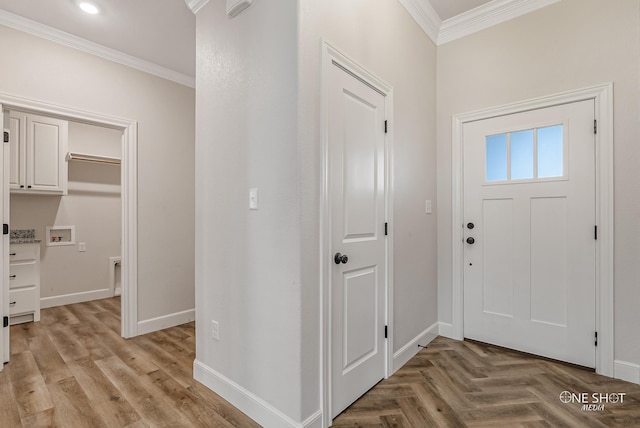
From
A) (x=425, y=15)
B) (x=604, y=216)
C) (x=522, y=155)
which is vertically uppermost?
(x=425, y=15)

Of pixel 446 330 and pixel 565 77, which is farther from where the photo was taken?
pixel 446 330

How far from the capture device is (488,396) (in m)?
1.98

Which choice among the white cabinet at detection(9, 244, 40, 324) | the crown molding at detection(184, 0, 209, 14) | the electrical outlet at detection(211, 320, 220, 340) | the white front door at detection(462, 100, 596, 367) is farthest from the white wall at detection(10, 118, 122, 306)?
the white front door at detection(462, 100, 596, 367)

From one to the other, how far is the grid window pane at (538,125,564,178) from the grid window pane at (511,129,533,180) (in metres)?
0.06

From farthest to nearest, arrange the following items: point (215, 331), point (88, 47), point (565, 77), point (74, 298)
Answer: point (74, 298) → point (88, 47) → point (565, 77) → point (215, 331)

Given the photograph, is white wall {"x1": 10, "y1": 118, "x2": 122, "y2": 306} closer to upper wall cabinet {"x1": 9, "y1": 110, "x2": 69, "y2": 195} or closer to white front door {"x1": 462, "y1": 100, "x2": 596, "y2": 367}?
upper wall cabinet {"x1": 9, "y1": 110, "x2": 69, "y2": 195}

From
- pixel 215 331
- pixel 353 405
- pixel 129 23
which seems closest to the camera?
pixel 353 405

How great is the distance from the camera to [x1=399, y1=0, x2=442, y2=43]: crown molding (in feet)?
8.20

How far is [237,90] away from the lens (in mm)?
1928

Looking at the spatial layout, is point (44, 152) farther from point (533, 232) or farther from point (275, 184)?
point (533, 232)

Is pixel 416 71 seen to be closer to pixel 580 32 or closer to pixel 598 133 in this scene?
pixel 580 32

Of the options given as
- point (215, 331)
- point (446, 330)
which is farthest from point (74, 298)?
point (446, 330)

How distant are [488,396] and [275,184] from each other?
1882mm

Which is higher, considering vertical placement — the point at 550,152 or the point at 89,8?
the point at 89,8
